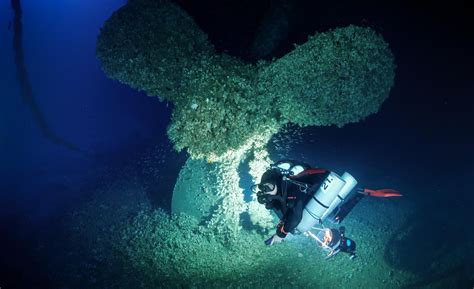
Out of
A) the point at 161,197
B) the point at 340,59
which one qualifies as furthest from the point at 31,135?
the point at 340,59

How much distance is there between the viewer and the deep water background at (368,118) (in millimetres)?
5012

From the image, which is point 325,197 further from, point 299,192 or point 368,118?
point 368,118

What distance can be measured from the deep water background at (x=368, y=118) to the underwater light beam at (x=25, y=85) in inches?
10.1

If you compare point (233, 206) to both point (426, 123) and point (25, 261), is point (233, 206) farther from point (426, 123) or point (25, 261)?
point (25, 261)

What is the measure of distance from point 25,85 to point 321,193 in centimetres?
1773

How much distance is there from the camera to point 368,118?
6.35 meters

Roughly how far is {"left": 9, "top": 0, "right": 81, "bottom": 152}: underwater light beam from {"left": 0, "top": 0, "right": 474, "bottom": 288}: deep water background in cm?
26

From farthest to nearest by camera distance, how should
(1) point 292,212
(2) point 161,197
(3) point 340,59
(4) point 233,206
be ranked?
1. (2) point 161,197
2. (4) point 233,206
3. (1) point 292,212
4. (3) point 340,59

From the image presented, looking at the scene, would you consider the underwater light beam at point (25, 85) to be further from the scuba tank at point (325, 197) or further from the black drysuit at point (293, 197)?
the scuba tank at point (325, 197)

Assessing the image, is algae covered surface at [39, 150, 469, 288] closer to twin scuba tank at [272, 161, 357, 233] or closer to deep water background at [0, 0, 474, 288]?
deep water background at [0, 0, 474, 288]

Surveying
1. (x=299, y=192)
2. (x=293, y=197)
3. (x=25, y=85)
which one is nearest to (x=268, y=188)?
(x=293, y=197)

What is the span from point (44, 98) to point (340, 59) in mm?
Result: 17322

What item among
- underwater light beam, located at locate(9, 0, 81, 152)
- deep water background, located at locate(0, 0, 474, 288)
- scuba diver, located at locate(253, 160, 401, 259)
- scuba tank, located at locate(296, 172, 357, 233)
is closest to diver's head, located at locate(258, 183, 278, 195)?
scuba diver, located at locate(253, 160, 401, 259)

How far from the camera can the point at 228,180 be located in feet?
25.3
